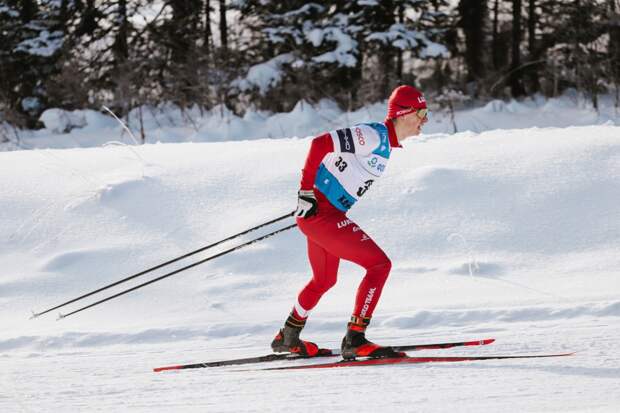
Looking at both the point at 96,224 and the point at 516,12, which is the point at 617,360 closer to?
the point at 96,224

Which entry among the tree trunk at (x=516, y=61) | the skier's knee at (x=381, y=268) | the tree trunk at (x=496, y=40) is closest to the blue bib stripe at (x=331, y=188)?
the skier's knee at (x=381, y=268)

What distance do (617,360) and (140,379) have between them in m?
2.39

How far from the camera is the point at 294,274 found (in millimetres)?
5438

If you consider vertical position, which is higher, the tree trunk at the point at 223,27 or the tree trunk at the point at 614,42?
the tree trunk at the point at 223,27

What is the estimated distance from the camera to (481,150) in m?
7.02

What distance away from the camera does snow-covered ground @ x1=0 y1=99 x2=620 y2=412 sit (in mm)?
3395

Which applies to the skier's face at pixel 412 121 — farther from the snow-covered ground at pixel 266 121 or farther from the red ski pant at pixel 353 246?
the snow-covered ground at pixel 266 121

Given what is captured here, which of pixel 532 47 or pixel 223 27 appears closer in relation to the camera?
pixel 223 27

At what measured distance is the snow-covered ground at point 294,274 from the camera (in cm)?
339

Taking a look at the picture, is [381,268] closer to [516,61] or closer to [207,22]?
[516,61]

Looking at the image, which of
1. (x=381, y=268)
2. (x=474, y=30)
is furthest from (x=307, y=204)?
(x=474, y=30)

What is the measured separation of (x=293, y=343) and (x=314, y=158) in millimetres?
1053

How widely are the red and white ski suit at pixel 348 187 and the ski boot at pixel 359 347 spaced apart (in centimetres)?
6

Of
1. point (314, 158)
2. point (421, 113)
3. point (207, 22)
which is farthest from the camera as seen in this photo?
point (207, 22)
